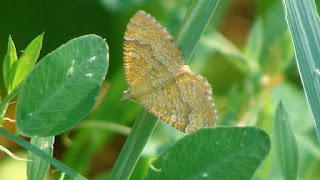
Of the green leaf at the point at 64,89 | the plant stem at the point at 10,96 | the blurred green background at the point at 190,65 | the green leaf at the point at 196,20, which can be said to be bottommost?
the blurred green background at the point at 190,65

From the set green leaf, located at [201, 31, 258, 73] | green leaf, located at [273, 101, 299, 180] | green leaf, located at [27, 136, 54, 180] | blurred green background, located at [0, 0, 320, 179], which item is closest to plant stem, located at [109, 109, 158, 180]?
green leaf, located at [27, 136, 54, 180]

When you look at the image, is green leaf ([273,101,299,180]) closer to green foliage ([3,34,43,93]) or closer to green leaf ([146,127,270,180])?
green leaf ([146,127,270,180])

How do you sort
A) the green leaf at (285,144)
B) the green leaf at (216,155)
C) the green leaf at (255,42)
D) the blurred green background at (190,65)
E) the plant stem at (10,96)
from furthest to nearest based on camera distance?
the green leaf at (255,42) < the blurred green background at (190,65) < the green leaf at (285,144) < the plant stem at (10,96) < the green leaf at (216,155)

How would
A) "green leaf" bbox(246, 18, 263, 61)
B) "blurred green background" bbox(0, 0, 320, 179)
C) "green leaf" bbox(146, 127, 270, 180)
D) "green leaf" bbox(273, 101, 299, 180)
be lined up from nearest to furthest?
"green leaf" bbox(146, 127, 270, 180)
"green leaf" bbox(273, 101, 299, 180)
"blurred green background" bbox(0, 0, 320, 179)
"green leaf" bbox(246, 18, 263, 61)

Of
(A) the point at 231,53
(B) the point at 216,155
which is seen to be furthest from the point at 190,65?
(B) the point at 216,155

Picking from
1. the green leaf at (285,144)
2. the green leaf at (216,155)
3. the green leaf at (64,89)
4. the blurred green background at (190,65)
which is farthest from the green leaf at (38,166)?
the blurred green background at (190,65)

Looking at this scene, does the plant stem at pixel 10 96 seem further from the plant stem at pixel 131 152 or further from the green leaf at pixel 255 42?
the green leaf at pixel 255 42

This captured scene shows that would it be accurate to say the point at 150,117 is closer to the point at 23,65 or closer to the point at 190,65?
the point at 23,65
